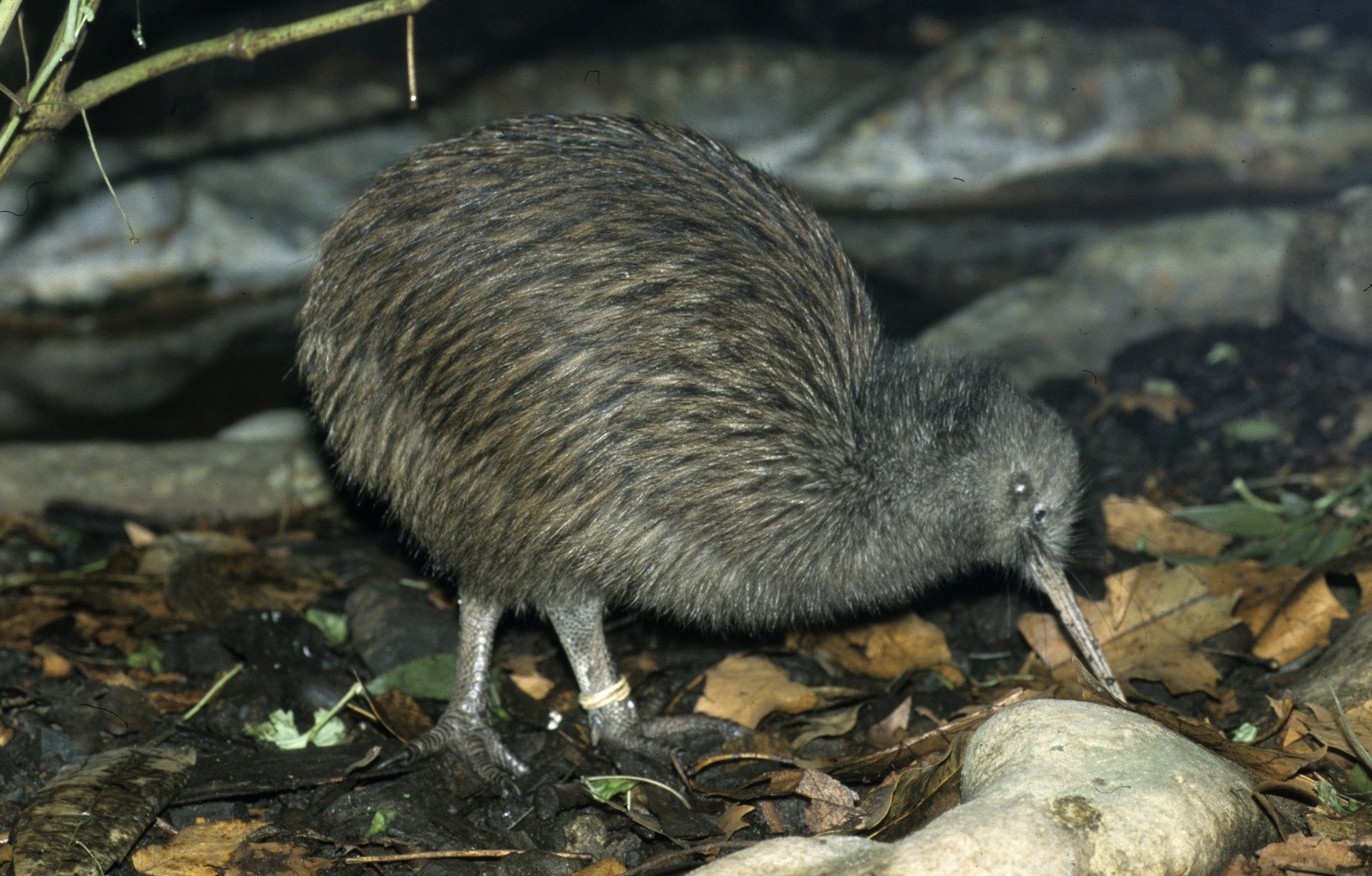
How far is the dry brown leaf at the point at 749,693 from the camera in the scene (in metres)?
3.80

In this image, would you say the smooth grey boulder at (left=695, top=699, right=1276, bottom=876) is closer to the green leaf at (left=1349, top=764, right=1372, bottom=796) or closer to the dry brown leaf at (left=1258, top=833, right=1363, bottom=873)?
the dry brown leaf at (left=1258, top=833, right=1363, bottom=873)

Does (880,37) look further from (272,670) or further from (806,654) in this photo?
(272,670)

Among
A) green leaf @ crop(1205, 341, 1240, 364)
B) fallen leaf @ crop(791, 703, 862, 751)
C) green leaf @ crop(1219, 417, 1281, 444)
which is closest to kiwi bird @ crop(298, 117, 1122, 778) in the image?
fallen leaf @ crop(791, 703, 862, 751)

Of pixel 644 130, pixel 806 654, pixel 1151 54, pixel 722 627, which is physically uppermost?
pixel 644 130

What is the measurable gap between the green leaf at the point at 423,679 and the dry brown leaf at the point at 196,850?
0.67 meters

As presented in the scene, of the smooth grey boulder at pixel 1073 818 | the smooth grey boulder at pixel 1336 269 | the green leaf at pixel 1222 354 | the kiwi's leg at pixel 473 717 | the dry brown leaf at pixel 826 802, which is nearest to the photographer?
the smooth grey boulder at pixel 1073 818

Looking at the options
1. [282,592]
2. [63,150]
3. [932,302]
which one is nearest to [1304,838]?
[282,592]

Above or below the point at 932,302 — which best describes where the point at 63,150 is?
above

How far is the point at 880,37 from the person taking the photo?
8.81 metres

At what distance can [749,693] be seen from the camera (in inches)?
152

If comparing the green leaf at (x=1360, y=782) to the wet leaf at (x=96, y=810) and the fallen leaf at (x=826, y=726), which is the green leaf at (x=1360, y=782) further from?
the wet leaf at (x=96, y=810)

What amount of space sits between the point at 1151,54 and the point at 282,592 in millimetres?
5883

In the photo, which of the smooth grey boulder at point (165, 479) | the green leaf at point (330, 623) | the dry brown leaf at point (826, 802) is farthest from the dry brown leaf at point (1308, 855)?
the smooth grey boulder at point (165, 479)

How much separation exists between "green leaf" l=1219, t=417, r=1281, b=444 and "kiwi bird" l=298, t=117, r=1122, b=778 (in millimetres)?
1529
